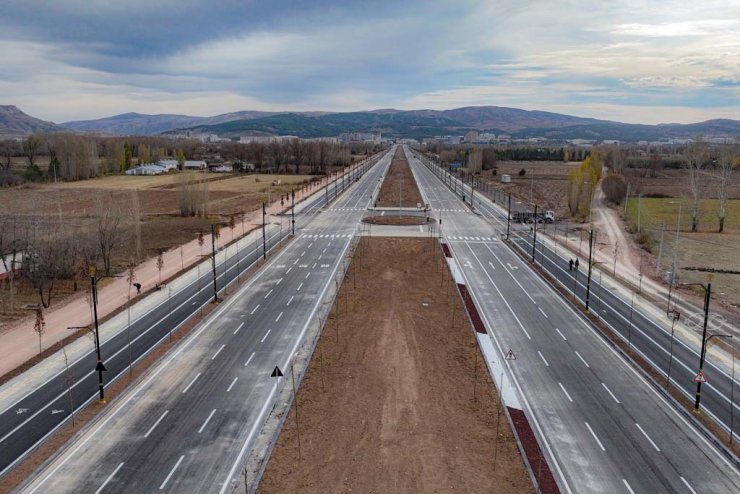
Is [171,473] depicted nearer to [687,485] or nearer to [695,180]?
[687,485]

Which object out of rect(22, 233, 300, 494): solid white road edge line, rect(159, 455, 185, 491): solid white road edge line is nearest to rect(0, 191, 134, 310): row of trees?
rect(22, 233, 300, 494): solid white road edge line

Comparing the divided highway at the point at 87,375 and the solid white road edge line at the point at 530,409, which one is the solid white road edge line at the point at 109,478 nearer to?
the divided highway at the point at 87,375

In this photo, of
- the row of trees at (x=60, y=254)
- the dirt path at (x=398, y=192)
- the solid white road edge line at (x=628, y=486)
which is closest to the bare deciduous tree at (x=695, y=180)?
the dirt path at (x=398, y=192)

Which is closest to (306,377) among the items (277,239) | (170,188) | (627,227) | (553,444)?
(553,444)

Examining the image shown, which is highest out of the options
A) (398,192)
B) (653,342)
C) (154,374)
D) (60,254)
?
(398,192)

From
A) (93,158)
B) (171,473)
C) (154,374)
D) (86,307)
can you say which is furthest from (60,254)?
(93,158)

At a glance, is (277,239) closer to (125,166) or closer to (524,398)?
(524,398)
